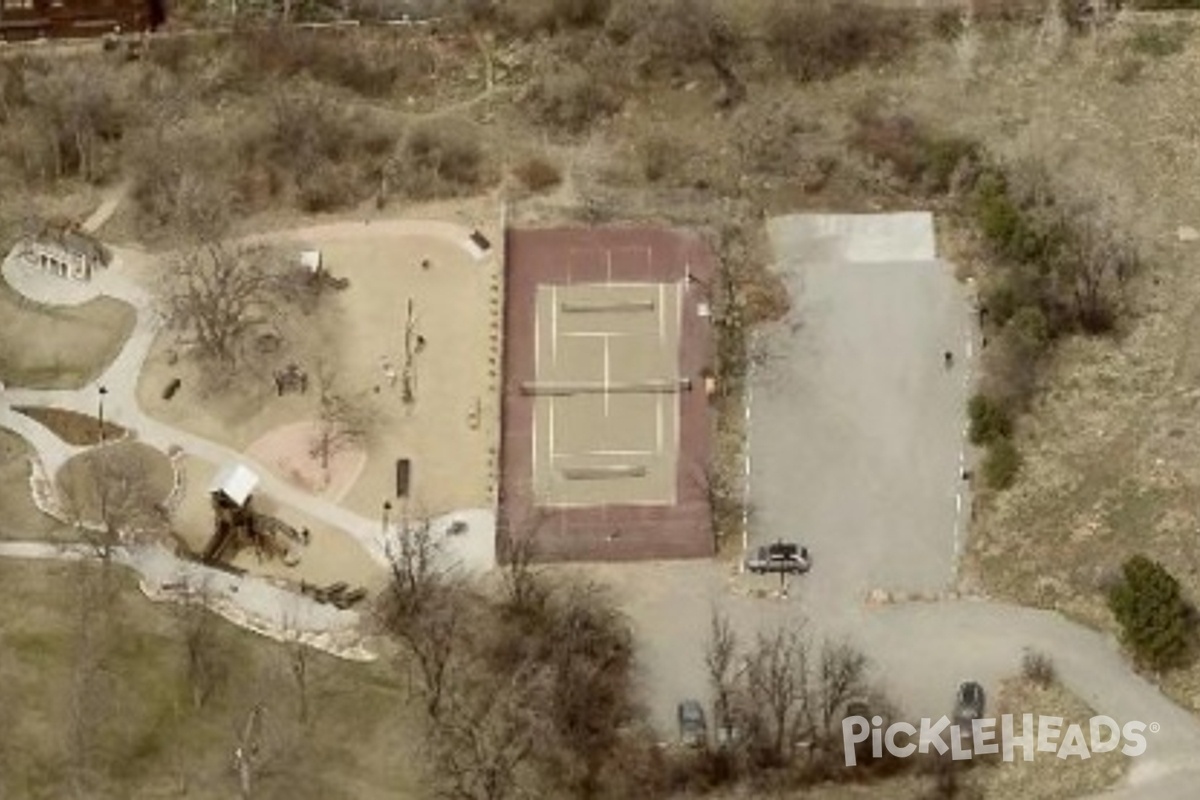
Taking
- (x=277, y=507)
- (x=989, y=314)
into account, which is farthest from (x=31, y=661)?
(x=989, y=314)

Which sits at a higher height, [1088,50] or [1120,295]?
[1088,50]

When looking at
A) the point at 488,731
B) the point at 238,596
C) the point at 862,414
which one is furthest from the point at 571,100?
the point at 488,731

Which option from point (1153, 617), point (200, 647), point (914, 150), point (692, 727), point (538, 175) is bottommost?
point (692, 727)

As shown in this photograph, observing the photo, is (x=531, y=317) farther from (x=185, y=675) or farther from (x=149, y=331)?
(x=185, y=675)

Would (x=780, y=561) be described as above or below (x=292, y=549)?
below

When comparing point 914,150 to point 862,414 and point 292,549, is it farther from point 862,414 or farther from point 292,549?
A: point 292,549
